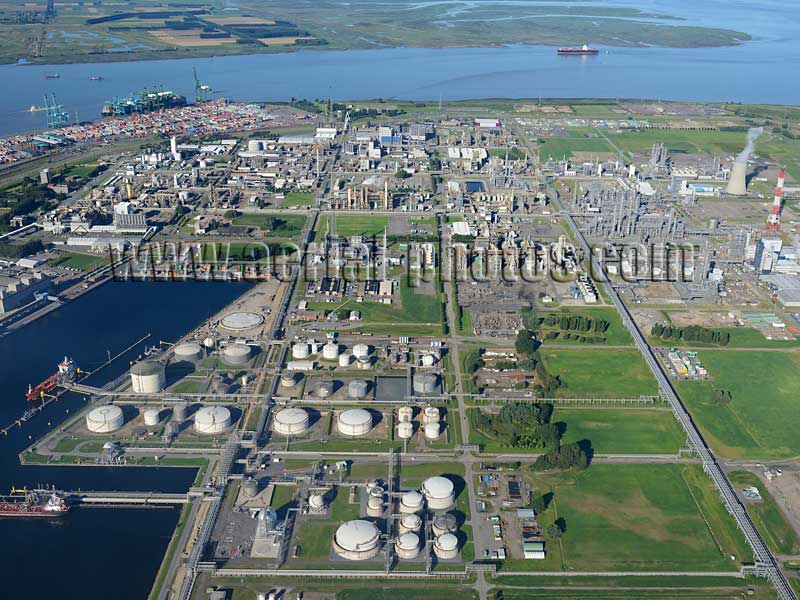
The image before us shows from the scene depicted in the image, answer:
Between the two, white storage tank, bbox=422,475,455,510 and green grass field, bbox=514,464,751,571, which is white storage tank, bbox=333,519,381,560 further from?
green grass field, bbox=514,464,751,571

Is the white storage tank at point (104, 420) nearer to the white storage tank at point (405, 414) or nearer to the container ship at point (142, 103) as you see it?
the white storage tank at point (405, 414)

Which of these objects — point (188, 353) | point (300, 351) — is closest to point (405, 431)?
point (300, 351)

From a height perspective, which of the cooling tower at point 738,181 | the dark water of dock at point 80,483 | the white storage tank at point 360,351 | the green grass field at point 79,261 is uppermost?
the cooling tower at point 738,181

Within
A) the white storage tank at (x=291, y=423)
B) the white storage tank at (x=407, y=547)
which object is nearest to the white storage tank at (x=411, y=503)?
the white storage tank at (x=407, y=547)

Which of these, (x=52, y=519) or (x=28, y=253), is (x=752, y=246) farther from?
(x=28, y=253)

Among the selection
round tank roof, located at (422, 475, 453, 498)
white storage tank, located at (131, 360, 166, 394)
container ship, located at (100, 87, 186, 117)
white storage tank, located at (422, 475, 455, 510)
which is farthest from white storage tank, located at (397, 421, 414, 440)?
container ship, located at (100, 87, 186, 117)

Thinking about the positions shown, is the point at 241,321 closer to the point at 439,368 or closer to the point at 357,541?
the point at 439,368
